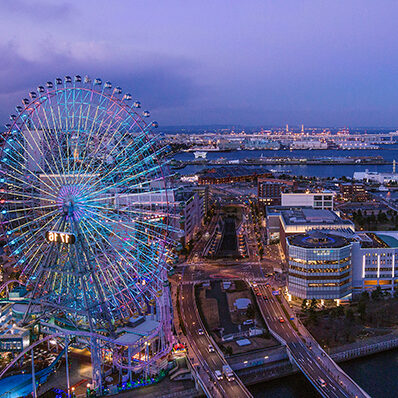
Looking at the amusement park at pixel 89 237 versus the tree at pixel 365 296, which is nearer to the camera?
the amusement park at pixel 89 237

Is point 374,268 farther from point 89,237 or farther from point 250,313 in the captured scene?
point 89,237

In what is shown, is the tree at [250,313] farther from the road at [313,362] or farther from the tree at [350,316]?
the tree at [350,316]

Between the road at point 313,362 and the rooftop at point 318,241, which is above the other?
the rooftop at point 318,241

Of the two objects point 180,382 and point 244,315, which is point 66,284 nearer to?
point 180,382

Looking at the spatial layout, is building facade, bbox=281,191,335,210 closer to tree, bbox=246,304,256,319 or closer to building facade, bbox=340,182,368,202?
building facade, bbox=340,182,368,202

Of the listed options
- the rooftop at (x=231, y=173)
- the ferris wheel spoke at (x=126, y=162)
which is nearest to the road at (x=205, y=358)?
the ferris wheel spoke at (x=126, y=162)

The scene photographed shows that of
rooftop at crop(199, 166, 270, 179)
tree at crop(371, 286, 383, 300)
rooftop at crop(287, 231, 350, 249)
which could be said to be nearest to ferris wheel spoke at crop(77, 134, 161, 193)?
rooftop at crop(287, 231, 350, 249)
